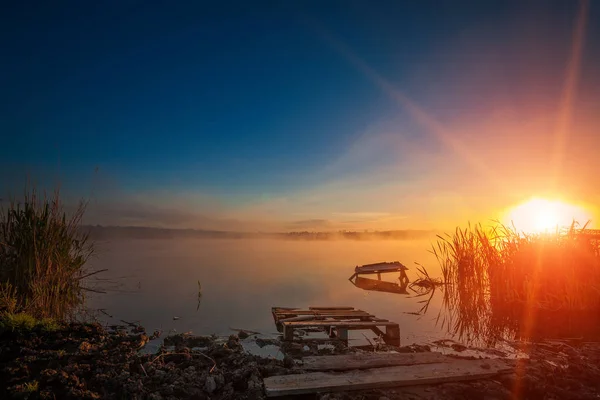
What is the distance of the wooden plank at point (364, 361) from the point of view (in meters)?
4.92

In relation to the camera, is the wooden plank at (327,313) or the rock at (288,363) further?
the wooden plank at (327,313)

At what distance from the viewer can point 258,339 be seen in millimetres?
7676

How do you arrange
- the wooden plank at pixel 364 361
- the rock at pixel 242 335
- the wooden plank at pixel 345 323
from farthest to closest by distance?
the wooden plank at pixel 345 323, the rock at pixel 242 335, the wooden plank at pixel 364 361

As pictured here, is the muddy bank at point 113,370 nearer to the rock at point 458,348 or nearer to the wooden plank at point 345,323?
the wooden plank at point 345,323

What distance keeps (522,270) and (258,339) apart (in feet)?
30.8

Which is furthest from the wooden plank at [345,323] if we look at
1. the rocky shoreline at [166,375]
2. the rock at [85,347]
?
the rock at [85,347]

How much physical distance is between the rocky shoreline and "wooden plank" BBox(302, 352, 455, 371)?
31 cm

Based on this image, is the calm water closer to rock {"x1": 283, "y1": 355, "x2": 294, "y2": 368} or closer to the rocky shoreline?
the rocky shoreline

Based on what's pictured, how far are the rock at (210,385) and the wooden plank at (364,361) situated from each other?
121 centimetres

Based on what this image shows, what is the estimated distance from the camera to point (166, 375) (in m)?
4.48

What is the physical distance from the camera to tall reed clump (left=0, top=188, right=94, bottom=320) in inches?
302

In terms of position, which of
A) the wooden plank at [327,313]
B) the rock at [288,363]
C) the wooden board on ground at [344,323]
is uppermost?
the rock at [288,363]

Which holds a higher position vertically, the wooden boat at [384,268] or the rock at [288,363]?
the rock at [288,363]

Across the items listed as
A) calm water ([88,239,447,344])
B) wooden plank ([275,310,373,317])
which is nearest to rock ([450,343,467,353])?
calm water ([88,239,447,344])
